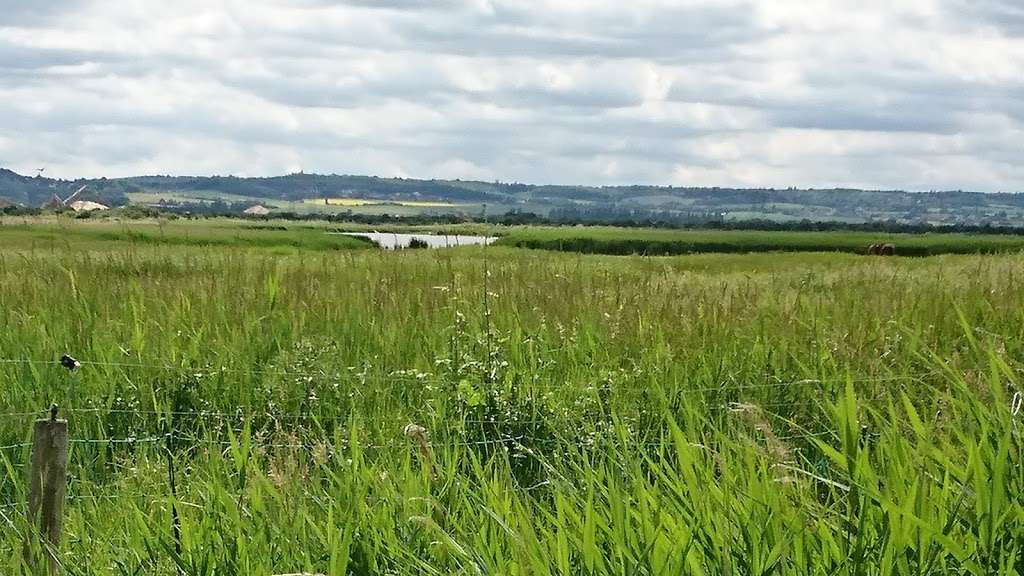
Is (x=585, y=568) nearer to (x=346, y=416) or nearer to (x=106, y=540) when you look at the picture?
(x=106, y=540)

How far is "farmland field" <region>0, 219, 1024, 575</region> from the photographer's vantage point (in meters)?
3.35

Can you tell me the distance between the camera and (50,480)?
4.25 metres

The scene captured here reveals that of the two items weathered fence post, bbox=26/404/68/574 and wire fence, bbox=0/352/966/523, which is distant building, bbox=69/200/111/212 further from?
weathered fence post, bbox=26/404/68/574

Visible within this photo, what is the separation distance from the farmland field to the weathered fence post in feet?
0.54

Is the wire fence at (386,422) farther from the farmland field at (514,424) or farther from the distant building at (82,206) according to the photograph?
the distant building at (82,206)

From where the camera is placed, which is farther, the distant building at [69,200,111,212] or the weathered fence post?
the distant building at [69,200,111,212]

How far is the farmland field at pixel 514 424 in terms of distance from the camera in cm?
335

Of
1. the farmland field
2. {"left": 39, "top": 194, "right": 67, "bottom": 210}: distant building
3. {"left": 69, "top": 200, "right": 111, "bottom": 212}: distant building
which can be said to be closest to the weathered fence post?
the farmland field

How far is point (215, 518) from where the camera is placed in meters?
4.36

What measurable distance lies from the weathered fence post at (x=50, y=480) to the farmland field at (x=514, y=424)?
0.54ft

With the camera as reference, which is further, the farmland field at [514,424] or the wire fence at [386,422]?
the wire fence at [386,422]

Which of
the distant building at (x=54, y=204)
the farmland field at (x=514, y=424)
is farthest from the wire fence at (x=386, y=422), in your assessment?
the distant building at (x=54, y=204)

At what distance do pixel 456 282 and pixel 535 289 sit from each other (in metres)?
0.73

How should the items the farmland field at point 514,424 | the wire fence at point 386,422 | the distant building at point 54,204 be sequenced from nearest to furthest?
the farmland field at point 514,424 → the wire fence at point 386,422 → the distant building at point 54,204
